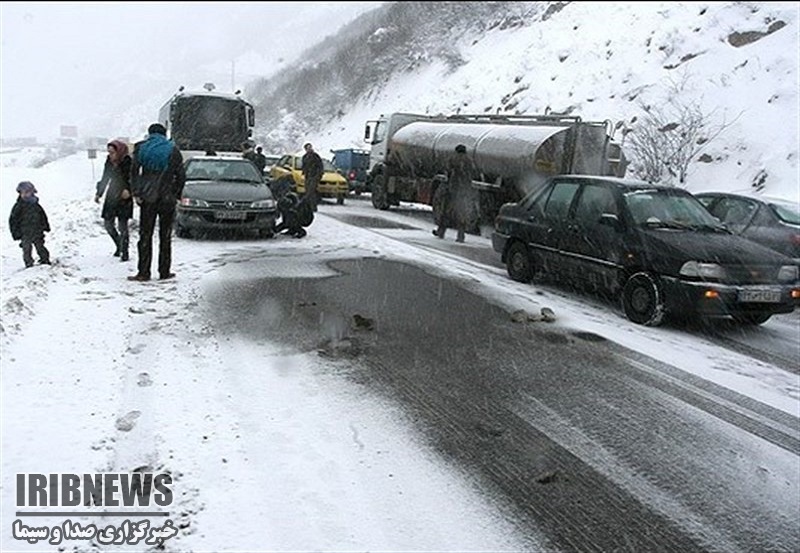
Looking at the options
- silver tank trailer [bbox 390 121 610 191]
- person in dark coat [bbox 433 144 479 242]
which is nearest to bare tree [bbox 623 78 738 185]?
silver tank trailer [bbox 390 121 610 191]

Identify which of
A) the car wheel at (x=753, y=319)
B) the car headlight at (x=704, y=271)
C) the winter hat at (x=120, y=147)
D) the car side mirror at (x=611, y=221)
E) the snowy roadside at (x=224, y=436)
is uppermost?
the winter hat at (x=120, y=147)

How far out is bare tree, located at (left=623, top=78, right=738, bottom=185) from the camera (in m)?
19.4

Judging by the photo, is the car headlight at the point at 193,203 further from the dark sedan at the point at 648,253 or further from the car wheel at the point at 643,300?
the car wheel at the point at 643,300

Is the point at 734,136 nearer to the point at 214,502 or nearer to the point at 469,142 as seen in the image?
the point at 469,142

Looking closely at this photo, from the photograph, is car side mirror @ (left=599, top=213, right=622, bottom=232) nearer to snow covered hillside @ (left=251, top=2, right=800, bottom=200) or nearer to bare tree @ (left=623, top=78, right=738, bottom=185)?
snow covered hillside @ (left=251, top=2, right=800, bottom=200)

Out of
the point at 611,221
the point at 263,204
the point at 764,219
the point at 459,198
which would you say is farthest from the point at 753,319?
the point at 263,204

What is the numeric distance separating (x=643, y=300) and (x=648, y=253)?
558mm

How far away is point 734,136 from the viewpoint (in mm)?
19875

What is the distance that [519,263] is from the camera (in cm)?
1038

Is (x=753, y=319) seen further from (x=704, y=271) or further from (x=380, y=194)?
(x=380, y=194)

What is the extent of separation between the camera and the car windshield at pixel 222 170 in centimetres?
1334

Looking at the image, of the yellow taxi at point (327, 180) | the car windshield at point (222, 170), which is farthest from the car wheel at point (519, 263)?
the yellow taxi at point (327, 180)

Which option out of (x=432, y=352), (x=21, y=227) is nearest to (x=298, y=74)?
(x=21, y=227)

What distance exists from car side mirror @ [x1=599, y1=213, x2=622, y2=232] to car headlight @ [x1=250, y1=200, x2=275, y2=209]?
637 cm
